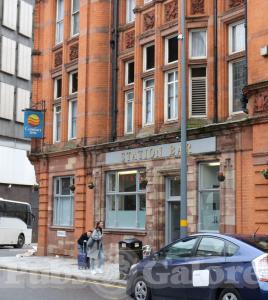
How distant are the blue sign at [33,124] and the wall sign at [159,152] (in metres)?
4.87

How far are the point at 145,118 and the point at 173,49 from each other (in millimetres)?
2904

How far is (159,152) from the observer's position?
Answer: 20.9 meters

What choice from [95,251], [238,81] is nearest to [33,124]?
[95,251]

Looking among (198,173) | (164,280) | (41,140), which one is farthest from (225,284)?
(41,140)

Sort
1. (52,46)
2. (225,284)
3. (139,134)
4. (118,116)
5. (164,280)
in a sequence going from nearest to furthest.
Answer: (225,284) → (164,280) → (139,134) → (118,116) → (52,46)

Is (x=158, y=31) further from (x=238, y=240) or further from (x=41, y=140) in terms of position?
(x=238, y=240)

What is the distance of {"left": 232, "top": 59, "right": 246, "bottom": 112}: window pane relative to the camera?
1908cm

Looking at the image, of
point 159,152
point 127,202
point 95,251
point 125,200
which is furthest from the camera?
point 125,200

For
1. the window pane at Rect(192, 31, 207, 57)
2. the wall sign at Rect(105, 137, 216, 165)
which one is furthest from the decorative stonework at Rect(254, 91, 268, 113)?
the window pane at Rect(192, 31, 207, 57)

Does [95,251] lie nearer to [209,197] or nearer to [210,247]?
[209,197]

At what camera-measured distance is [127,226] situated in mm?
22734

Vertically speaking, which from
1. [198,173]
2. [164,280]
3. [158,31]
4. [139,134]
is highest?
[158,31]

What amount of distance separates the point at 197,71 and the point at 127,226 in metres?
6.60

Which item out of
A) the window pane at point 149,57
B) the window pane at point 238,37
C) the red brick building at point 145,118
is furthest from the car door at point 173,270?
the window pane at point 149,57
